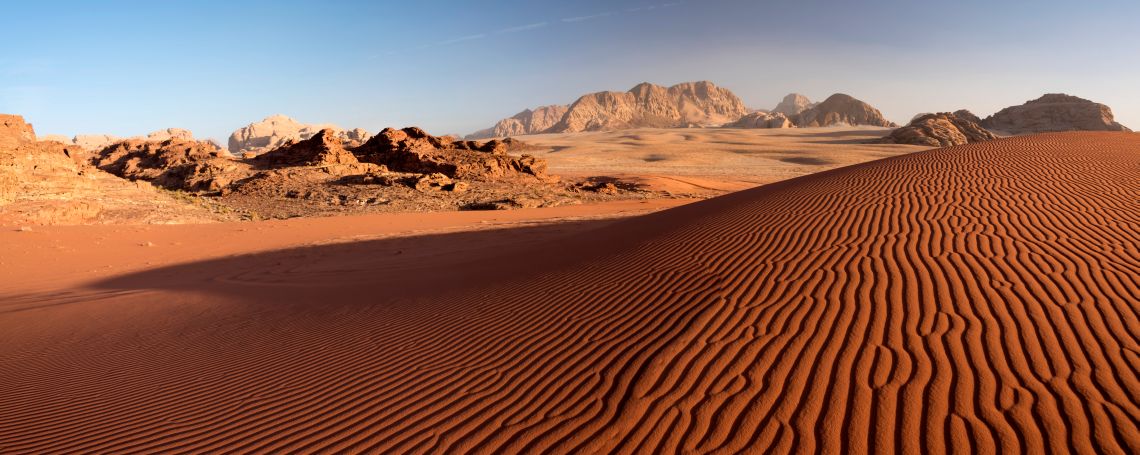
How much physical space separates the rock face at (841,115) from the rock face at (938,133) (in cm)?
5326

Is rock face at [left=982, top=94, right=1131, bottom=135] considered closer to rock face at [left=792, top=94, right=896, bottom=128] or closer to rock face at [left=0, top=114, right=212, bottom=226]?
rock face at [left=792, top=94, right=896, bottom=128]

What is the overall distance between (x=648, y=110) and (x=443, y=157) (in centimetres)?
14141

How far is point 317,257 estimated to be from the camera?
A: 13.9 metres

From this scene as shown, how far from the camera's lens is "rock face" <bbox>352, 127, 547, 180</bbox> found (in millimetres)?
28219

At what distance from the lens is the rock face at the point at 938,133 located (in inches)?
2301

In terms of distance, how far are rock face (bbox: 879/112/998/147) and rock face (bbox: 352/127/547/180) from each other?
4694cm

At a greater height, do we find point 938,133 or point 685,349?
point 938,133

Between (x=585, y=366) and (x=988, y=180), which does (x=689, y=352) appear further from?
(x=988, y=180)

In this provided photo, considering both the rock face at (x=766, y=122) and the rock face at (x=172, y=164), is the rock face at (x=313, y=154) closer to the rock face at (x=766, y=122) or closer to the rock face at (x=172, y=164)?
the rock face at (x=172, y=164)

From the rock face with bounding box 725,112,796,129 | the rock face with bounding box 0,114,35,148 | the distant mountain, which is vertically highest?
the distant mountain

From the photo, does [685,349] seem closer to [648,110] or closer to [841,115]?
[841,115]

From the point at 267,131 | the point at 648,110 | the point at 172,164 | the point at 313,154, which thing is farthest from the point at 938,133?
the point at 267,131

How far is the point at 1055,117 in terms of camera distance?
80.8 metres

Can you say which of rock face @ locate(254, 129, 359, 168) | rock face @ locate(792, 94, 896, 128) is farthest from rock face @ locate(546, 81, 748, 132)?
rock face @ locate(254, 129, 359, 168)
